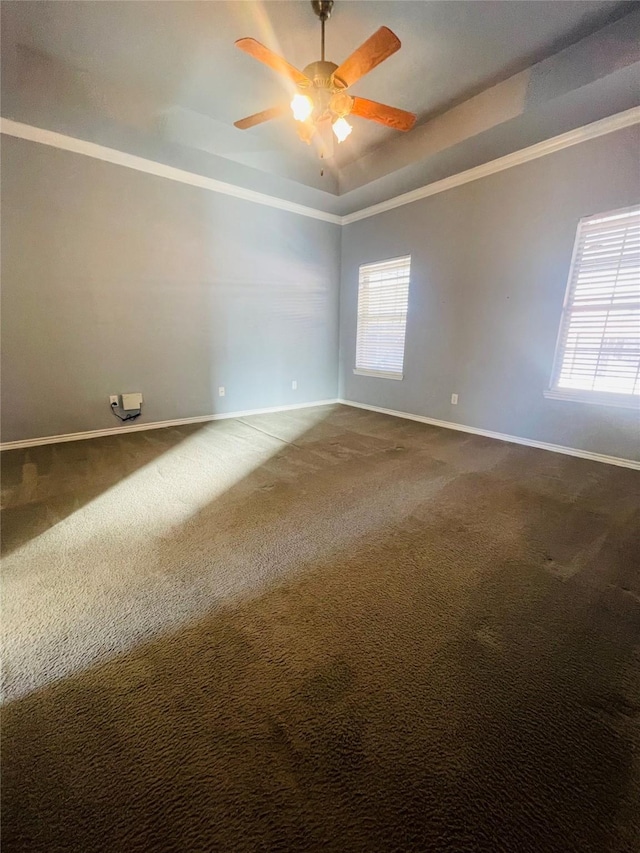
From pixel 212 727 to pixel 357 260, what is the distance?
5176mm

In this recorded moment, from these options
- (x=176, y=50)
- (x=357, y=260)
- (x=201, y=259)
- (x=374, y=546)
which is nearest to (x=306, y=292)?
(x=357, y=260)

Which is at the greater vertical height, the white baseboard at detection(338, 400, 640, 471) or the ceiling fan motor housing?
the ceiling fan motor housing

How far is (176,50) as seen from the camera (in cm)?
233

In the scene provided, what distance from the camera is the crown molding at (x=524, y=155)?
2625mm

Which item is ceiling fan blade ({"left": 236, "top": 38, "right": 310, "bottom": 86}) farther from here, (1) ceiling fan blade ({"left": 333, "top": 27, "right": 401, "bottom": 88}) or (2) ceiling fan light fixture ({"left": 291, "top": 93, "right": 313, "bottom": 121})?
(1) ceiling fan blade ({"left": 333, "top": 27, "right": 401, "bottom": 88})

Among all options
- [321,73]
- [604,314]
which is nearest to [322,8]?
[321,73]

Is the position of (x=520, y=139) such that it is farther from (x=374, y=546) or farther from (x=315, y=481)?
(x=374, y=546)

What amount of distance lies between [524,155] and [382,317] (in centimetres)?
215

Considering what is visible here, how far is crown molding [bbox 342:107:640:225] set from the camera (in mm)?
2625

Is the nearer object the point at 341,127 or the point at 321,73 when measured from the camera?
the point at 321,73

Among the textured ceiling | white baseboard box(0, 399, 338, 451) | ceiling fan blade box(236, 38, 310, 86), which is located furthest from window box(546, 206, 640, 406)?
white baseboard box(0, 399, 338, 451)

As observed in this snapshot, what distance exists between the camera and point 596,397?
9.93ft

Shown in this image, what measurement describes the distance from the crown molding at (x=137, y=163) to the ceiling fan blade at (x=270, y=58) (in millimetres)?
2192

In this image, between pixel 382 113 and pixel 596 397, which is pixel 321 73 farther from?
pixel 596 397
